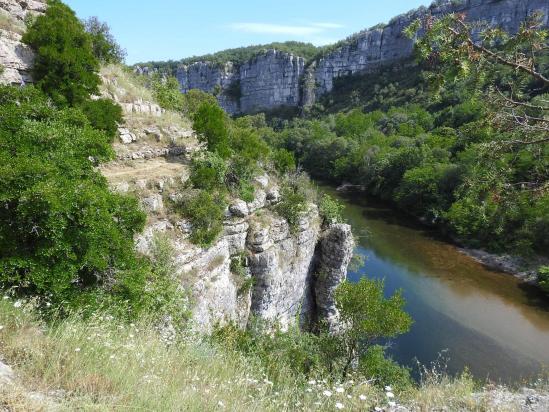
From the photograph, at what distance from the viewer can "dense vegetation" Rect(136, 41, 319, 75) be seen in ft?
470

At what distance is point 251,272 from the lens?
50.5 ft

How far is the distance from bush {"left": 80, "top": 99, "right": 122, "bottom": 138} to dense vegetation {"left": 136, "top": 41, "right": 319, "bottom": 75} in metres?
132

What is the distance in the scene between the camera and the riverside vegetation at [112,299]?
4.16 meters

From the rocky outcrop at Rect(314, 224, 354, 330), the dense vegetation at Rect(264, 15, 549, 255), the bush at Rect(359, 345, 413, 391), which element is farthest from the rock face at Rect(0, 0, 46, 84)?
the bush at Rect(359, 345, 413, 391)

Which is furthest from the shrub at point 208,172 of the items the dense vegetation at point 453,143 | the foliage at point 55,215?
the dense vegetation at point 453,143

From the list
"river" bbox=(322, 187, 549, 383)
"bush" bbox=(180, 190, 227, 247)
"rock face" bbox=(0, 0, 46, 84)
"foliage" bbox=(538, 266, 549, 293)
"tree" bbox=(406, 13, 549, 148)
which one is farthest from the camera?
"foliage" bbox=(538, 266, 549, 293)

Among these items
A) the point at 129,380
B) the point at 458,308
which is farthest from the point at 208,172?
the point at 458,308

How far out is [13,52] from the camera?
13523mm

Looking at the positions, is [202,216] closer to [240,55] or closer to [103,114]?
[103,114]

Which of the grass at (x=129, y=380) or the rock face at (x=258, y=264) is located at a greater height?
the grass at (x=129, y=380)

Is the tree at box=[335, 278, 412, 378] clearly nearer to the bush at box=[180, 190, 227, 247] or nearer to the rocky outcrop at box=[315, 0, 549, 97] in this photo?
the bush at box=[180, 190, 227, 247]

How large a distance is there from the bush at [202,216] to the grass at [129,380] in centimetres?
728

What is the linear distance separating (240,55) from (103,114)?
154506 mm

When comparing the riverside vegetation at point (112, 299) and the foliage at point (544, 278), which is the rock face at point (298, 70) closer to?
the foliage at point (544, 278)
